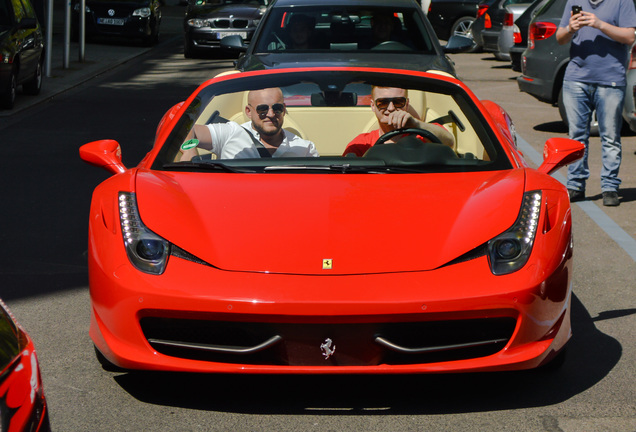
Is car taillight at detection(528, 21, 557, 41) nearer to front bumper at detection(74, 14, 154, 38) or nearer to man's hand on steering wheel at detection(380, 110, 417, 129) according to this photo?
man's hand on steering wheel at detection(380, 110, 417, 129)

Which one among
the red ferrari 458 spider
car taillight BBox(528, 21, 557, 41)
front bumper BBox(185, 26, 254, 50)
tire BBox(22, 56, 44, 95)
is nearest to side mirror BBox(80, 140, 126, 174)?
the red ferrari 458 spider

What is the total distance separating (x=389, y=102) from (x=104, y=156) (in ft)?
4.73

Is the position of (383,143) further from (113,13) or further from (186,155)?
(113,13)

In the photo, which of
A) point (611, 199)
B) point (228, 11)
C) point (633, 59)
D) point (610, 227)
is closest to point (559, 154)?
point (610, 227)

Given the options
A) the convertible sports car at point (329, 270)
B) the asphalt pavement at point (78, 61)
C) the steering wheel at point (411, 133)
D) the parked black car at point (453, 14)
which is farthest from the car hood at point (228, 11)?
the convertible sports car at point (329, 270)

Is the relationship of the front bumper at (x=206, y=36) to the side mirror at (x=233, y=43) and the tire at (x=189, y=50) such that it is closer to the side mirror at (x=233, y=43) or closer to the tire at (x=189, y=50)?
the tire at (x=189, y=50)

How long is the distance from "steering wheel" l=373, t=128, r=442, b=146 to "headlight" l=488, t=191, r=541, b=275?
3.36ft

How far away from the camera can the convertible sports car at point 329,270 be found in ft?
13.0

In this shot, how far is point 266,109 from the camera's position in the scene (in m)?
5.44

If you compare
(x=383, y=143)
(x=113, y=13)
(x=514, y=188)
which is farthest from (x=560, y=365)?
(x=113, y=13)

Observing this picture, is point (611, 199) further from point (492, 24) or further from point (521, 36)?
point (492, 24)

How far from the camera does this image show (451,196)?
4516 millimetres

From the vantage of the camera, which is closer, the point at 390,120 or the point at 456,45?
the point at 390,120

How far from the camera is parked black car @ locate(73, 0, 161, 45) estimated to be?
2450 centimetres
